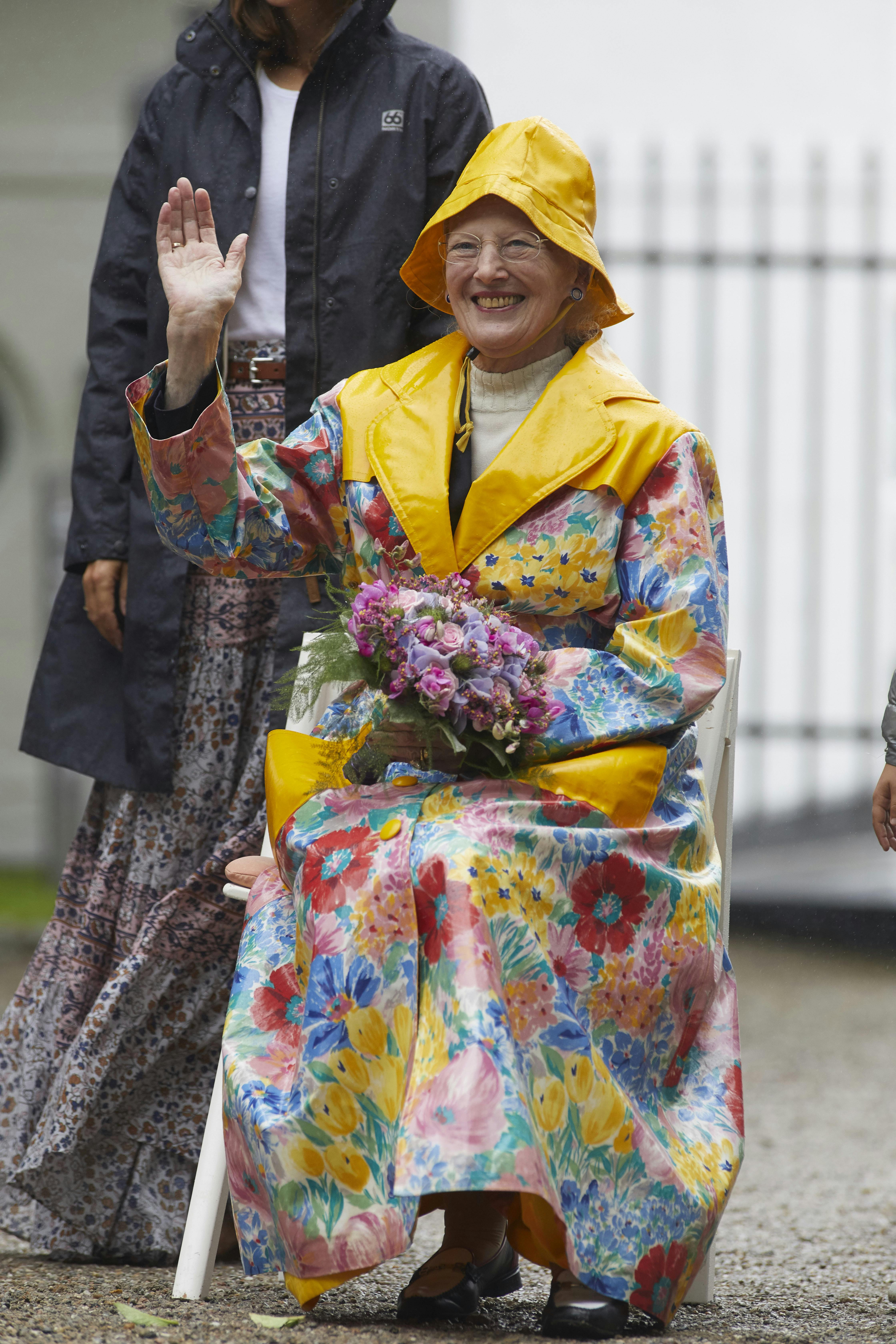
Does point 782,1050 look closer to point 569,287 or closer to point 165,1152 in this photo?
point 165,1152

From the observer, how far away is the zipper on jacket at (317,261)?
10.8 feet

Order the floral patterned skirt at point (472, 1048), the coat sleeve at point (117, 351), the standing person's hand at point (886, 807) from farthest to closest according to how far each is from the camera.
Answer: the coat sleeve at point (117, 351) → the standing person's hand at point (886, 807) → the floral patterned skirt at point (472, 1048)

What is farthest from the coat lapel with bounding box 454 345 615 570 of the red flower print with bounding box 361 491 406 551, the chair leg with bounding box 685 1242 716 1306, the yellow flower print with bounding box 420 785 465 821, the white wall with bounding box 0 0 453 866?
the white wall with bounding box 0 0 453 866

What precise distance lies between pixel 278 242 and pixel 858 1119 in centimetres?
334

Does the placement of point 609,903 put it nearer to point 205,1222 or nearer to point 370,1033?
point 370,1033

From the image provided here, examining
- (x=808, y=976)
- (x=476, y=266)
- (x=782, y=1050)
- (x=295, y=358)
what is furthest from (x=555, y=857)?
(x=808, y=976)

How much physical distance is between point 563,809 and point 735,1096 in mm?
589

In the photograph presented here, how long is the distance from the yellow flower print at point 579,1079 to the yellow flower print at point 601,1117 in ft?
0.03

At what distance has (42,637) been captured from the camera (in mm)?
9375

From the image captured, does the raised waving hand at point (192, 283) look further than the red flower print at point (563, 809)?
Yes

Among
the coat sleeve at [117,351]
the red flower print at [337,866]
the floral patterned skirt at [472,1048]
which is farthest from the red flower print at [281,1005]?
the coat sleeve at [117,351]

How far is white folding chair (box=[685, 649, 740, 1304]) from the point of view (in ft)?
9.89

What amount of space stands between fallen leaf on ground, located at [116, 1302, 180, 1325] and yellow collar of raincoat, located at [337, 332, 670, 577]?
4.05 feet

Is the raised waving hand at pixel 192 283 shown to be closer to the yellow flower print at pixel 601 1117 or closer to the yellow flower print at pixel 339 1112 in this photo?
the yellow flower print at pixel 339 1112
